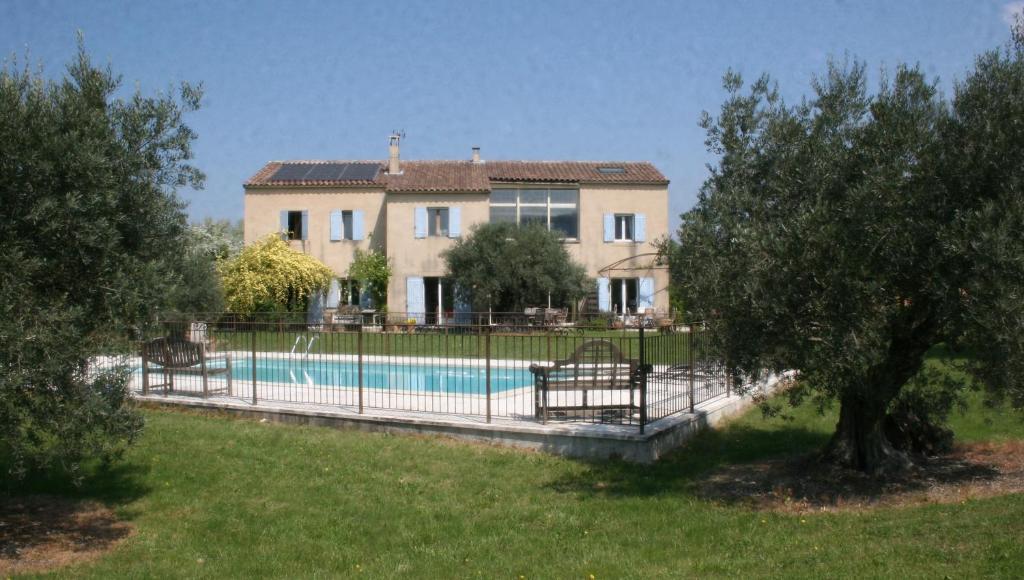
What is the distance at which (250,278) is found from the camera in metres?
28.7

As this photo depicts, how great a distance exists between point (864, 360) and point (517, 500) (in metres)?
3.45

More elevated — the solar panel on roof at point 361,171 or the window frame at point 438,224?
the solar panel on roof at point 361,171

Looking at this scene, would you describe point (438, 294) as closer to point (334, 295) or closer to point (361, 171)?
point (334, 295)

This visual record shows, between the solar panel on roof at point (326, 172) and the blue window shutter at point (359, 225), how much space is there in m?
1.32

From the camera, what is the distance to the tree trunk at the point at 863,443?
860 centimetres

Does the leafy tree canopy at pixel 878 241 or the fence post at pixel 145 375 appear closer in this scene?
the leafy tree canopy at pixel 878 241

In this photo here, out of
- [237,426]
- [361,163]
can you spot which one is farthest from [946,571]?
[361,163]

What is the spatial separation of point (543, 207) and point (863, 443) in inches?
939

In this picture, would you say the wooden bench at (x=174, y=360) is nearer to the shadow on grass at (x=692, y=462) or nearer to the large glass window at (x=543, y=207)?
the shadow on grass at (x=692, y=462)

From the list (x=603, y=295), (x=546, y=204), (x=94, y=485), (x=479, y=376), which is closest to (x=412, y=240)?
(x=546, y=204)

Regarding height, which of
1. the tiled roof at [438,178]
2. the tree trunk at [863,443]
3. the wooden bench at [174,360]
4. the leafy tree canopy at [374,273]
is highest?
the tiled roof at [438,178]

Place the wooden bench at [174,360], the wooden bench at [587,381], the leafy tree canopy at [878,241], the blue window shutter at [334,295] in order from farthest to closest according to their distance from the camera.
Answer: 1. the blue window shutter at [334,295]
2. the wooden bench at [174,360]
3. the wooden bench at [587,381]
4. the leafy tree canopy at [878,241]

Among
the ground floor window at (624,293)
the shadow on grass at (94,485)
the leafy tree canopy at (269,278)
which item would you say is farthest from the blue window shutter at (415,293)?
the shadow on grass at (94,485)

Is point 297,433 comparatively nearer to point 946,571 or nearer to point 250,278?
point 946,571
